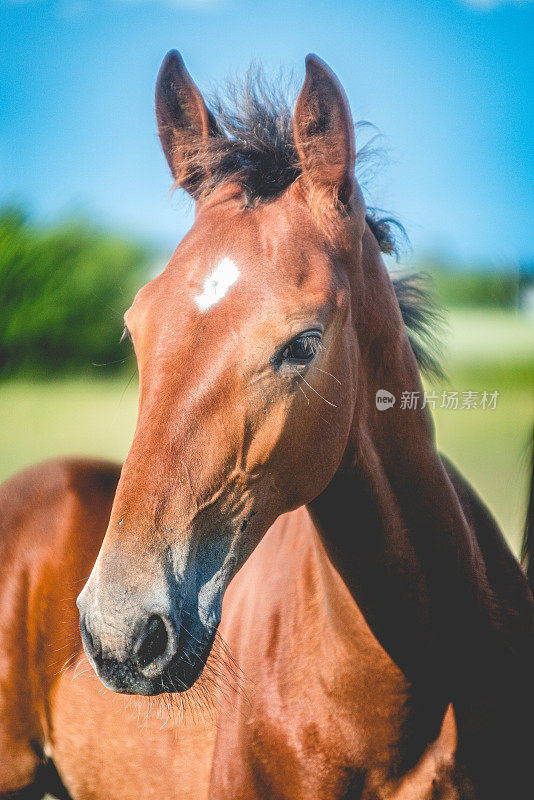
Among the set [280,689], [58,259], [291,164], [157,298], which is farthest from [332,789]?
[58,259]

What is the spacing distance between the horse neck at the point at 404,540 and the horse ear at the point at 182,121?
56cm

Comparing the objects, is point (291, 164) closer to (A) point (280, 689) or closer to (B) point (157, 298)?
(B) point (157, 298)

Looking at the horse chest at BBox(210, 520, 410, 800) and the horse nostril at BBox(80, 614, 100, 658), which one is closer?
the horse nostril at BBox(80, 614, 100, 658)

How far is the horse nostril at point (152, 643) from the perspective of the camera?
1.14 meters

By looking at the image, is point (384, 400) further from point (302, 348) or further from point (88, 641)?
point (88, 641)

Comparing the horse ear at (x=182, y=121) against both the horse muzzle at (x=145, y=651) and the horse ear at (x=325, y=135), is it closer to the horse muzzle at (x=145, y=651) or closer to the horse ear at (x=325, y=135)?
the horse ear at (x=325, y=135)

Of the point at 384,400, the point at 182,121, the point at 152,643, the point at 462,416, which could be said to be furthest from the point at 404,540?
the point at 462,416

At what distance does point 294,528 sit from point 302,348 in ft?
3.00

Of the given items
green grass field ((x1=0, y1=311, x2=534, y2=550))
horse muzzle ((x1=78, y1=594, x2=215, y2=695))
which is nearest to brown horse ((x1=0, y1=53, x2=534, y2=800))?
horse muzzle ((x1=78, y1=594, x2=215, y2=695))

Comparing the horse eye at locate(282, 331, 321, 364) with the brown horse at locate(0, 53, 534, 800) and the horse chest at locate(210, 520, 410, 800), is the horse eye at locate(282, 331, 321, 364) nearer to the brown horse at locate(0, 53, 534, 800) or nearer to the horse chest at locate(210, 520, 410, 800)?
the brown horse at locate(0, 53, 534, 800)

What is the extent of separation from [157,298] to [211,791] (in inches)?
59.1

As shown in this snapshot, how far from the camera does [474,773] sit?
1.67 m

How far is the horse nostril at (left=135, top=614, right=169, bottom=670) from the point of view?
1.14 metres

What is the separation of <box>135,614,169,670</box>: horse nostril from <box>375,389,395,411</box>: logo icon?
0.83 metres
